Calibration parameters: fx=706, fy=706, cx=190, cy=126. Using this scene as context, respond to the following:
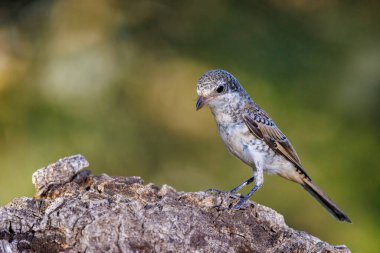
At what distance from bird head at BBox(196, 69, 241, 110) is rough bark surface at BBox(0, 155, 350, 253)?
89 cm

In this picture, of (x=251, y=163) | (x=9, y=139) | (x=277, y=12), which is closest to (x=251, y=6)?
(x=277, y=12)

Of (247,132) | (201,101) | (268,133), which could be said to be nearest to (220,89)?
(201,101)

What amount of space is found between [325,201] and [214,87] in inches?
42.9

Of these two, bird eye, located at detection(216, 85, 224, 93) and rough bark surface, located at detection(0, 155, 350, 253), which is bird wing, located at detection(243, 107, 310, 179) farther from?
rough bark surface, located at detection(0, 155, 350, 253)

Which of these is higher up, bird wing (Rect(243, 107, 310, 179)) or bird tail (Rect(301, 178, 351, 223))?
bird wing (Rect(243, 107, 310, 179))

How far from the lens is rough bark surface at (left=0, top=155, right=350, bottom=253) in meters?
2.84

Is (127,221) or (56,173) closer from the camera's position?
(127,221)

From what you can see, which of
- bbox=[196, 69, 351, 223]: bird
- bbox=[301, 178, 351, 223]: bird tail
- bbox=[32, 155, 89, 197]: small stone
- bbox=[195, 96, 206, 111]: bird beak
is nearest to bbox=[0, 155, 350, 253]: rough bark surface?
bbox=[32, 155, 89, 197]: small stone

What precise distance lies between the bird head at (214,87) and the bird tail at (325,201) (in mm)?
823

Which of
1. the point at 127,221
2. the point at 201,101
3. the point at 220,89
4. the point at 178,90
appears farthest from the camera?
the point at 178,90

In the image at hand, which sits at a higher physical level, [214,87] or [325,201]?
[214,87]

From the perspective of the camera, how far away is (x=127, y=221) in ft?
9.55

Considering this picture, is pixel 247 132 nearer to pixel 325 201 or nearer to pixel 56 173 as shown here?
pixel 325 201

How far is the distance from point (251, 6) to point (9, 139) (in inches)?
81.7
